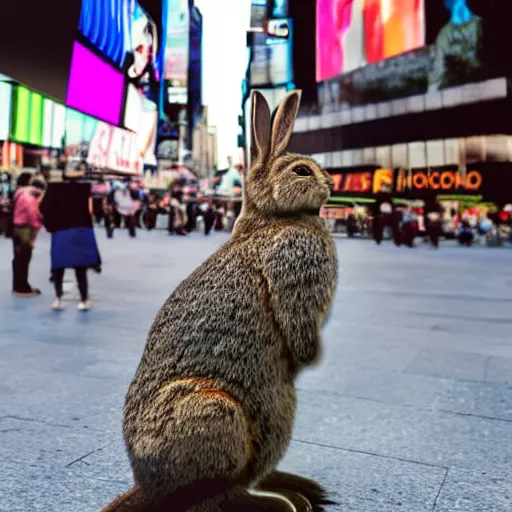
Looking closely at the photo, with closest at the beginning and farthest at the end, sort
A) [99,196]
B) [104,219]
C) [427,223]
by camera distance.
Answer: [427,223], [104,219], [99,196]

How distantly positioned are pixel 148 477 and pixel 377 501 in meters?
1.13

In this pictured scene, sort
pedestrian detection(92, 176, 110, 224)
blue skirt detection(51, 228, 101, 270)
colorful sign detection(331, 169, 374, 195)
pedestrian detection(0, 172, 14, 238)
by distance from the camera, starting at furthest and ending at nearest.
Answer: pedestrian detection(92, 176, 110, 224), colorful sign detection(331, 169, 374, 195), pedestrian detection(0, 172, 14, 238), blue skirt detection(51, 228, 101, 270)

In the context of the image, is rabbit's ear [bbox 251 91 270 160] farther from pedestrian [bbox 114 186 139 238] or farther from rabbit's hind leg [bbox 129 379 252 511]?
pedestrian [bbox 114 186 139 238]

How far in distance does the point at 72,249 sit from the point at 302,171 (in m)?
6.13

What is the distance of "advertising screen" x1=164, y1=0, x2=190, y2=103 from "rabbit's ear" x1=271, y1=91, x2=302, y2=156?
179 feet

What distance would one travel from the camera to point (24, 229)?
32.3 feet

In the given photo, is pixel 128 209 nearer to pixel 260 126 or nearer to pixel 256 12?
pixel 256 12

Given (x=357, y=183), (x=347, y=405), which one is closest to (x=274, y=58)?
(x=357, y=183)

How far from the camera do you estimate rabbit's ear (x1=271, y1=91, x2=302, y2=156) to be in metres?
2.41

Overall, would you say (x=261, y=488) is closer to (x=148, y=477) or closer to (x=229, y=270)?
(x=148, y=477)

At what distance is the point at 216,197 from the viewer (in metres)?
47.4

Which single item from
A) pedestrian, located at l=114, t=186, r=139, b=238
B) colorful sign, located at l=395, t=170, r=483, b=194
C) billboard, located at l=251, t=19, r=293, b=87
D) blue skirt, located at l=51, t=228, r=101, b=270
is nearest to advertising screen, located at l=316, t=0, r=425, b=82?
billboard, located at l=251, t=19, r=293, b=87

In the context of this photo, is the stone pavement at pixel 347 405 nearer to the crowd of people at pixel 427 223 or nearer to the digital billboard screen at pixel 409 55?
the crowd of people at pixel 427 223

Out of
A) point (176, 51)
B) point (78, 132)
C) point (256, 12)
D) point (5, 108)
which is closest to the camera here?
point (256, 12)
